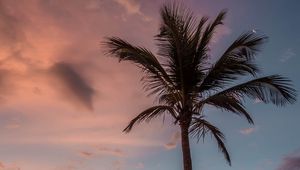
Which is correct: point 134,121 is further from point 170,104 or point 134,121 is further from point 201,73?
point 201,73

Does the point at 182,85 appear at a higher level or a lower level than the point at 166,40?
lower

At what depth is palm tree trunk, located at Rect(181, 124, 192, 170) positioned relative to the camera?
11455 millimetres

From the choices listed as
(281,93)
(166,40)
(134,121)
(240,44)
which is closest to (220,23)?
(240,44)

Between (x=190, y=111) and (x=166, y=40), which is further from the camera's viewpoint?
(x=166, y=40)

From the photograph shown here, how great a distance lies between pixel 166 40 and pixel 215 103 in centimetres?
237

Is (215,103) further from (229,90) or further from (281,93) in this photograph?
(281,93)

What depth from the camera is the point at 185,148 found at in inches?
459

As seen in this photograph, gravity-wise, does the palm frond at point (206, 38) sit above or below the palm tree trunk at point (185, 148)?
above

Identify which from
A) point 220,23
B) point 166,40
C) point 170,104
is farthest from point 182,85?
point 220,23

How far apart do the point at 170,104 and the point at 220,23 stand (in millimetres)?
2881

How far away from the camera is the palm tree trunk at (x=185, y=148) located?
11.5 metres

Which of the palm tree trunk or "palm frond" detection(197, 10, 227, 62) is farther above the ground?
"palm frond" detection(197, 10, 227, 62)

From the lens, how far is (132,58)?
495 inches

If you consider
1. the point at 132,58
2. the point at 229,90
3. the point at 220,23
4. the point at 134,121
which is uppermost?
the point at 220,23
